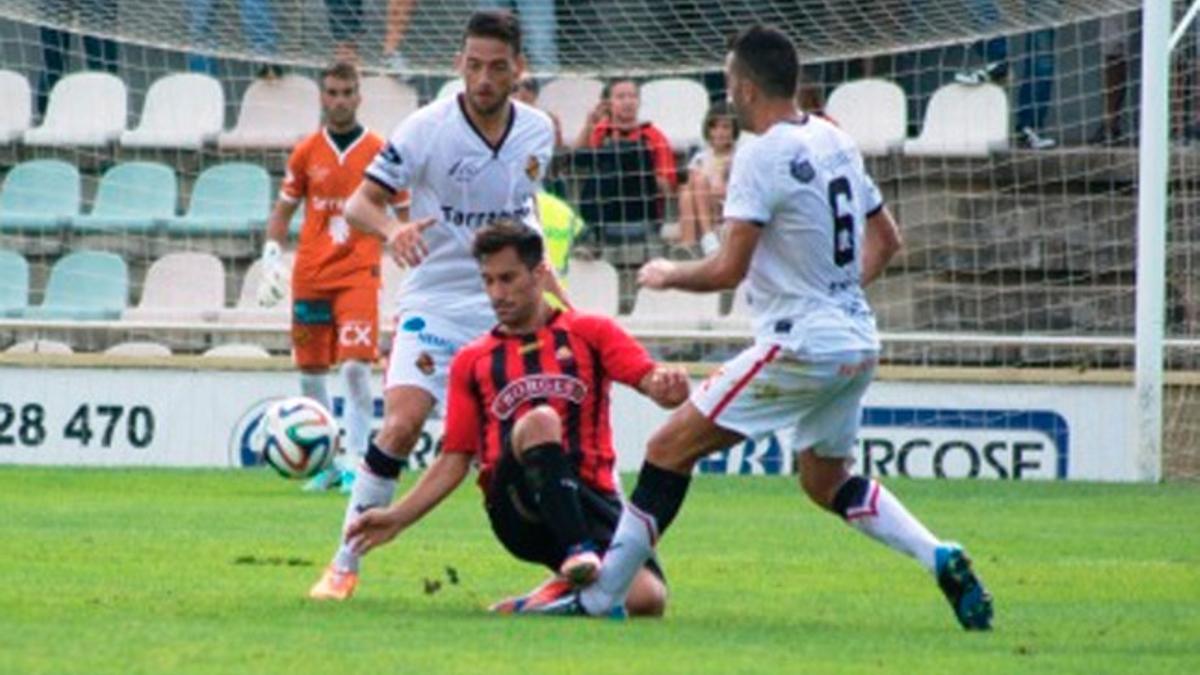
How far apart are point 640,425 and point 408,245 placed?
11.1 metres

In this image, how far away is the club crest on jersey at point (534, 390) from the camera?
10547 millimetres

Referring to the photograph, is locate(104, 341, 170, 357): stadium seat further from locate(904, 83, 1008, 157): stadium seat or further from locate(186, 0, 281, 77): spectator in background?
locate(904, 83, 1008, 157): stadium seat

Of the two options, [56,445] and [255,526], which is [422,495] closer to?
Result: [255,526]

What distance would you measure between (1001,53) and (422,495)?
537 inches

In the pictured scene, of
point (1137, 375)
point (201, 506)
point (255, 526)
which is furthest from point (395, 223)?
point (1137, 375)

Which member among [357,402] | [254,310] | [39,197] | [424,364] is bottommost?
[357,402]

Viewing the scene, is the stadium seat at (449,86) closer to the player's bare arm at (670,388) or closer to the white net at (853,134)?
the white net at (853,134)

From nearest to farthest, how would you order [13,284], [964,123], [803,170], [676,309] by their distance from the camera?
[803,170] → [964,123] → [676,309] → [13,284]

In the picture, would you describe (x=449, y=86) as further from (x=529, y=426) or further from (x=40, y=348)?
(x=529, y=426)

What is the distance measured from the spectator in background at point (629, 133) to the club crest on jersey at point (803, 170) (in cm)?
1272

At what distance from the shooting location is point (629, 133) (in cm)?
2322

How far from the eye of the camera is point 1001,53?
23328 millimetres

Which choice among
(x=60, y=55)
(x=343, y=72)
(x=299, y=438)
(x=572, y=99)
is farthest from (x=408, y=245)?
(x=60, y=55)

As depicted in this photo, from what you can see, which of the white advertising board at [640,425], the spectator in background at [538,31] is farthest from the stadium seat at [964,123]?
the spectator in background at [538,31]
